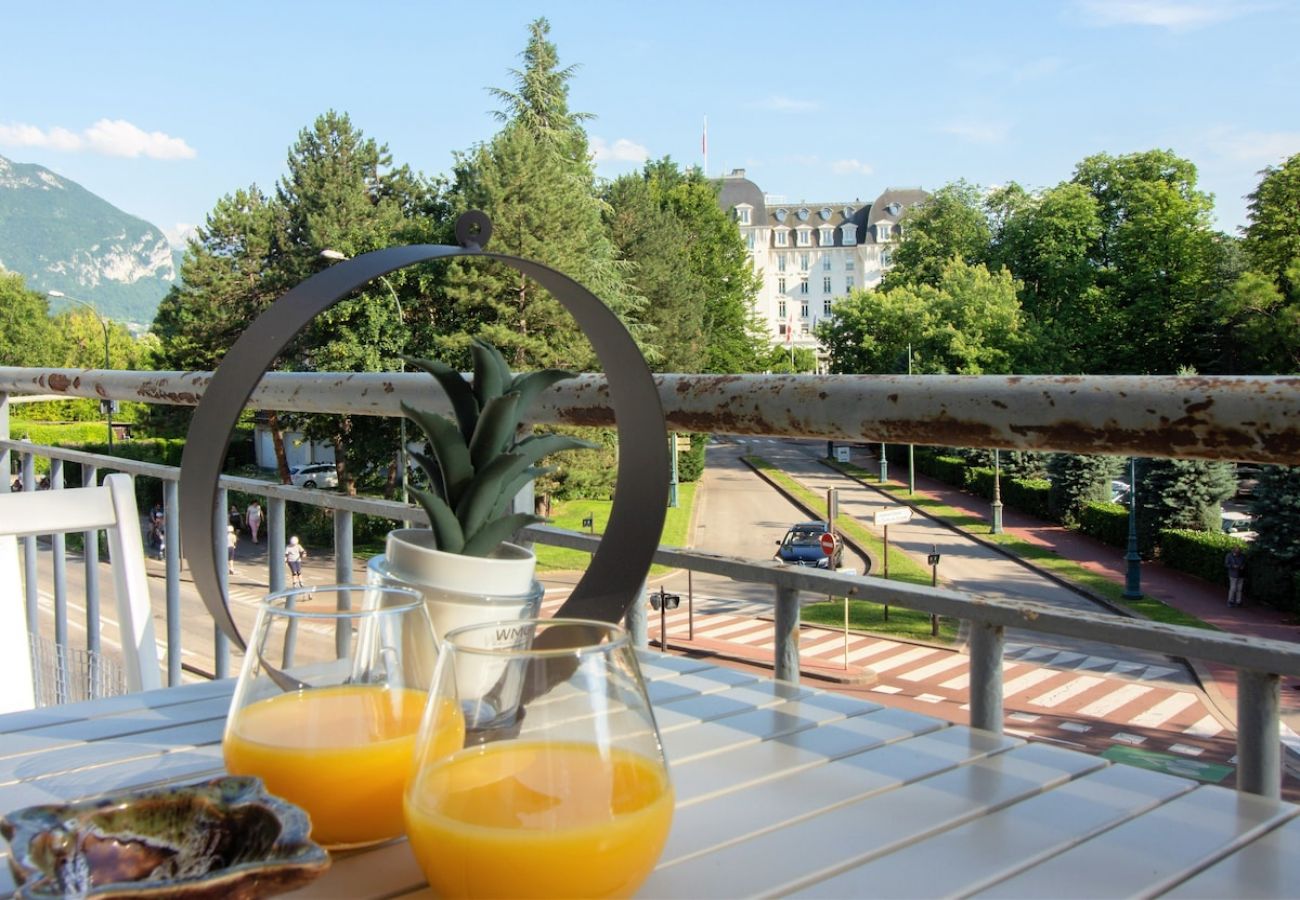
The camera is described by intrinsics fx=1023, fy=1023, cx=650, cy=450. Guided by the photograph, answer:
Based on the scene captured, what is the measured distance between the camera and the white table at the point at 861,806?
1.79 ft

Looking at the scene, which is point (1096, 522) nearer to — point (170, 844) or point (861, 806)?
point (861, 806)

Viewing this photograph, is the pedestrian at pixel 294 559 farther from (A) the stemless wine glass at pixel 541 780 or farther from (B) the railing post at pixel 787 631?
(A) the stemless wine glass at pixel 541 780

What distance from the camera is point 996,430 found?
3.28 feet

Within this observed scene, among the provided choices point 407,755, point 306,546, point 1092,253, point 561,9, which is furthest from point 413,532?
point 1092,253

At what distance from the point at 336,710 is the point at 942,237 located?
1783 inches

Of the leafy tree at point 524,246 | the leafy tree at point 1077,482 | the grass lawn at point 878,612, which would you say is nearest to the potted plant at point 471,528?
the leafy tree at point 1077,482

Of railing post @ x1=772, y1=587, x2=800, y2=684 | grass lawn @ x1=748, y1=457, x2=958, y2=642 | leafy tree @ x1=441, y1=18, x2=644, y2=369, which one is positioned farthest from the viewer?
leafy tree @ x1=441, y1=18, x2=644, y2=369

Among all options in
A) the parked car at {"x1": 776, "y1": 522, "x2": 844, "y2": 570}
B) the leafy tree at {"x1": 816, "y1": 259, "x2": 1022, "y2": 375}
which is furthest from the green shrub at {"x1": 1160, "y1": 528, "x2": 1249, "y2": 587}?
the leafy tree at {"x1": 816, "y1": 259, "x2": 1022, "y2": 375}

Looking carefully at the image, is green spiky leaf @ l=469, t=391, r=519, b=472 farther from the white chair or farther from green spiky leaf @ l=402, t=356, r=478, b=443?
the white chair

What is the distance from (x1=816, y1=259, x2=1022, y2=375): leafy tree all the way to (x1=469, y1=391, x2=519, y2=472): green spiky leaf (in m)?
34.6

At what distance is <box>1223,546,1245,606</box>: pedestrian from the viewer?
1289 cm

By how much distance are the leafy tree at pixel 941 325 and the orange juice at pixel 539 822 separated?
34892 millimetres

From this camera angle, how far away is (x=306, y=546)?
84.6 ft

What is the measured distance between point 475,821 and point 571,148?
2790 cm
